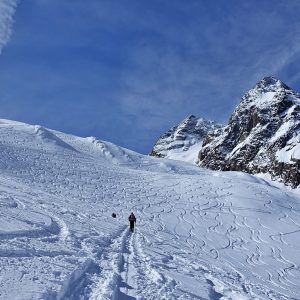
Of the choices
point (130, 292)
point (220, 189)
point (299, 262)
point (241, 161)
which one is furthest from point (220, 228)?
point (241, 161)

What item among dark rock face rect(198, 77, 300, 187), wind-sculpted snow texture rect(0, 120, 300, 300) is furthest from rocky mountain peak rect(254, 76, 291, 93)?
wind-sculpted snow texture rect(0, 120, 300, 300)

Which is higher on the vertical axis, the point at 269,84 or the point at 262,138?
the point at 269,84

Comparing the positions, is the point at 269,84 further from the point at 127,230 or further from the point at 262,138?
the point at 127,230

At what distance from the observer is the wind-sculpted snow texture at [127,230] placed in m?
11.4

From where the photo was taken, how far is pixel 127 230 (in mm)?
25938

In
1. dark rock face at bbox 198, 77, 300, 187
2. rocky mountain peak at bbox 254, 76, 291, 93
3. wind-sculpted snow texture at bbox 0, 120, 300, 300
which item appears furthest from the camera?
rocky mountain peak at bbox 254, 76, 291, 93

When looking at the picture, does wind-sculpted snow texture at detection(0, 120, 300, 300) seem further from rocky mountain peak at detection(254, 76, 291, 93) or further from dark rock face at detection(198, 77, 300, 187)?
rocky mountain peak at detection(254, 76, 291, 93)

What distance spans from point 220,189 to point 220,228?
16916mm

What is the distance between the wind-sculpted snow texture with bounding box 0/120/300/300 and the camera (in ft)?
37.2

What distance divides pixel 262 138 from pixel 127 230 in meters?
102

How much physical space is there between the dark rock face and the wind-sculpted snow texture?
3812 cm

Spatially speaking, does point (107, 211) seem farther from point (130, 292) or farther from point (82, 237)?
point (130, 292)

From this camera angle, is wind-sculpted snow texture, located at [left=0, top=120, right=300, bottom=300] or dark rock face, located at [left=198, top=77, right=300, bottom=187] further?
dark rock face, located at [left=198, top=77, right=300, bottom=187]

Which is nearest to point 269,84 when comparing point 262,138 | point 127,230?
point 262,138
